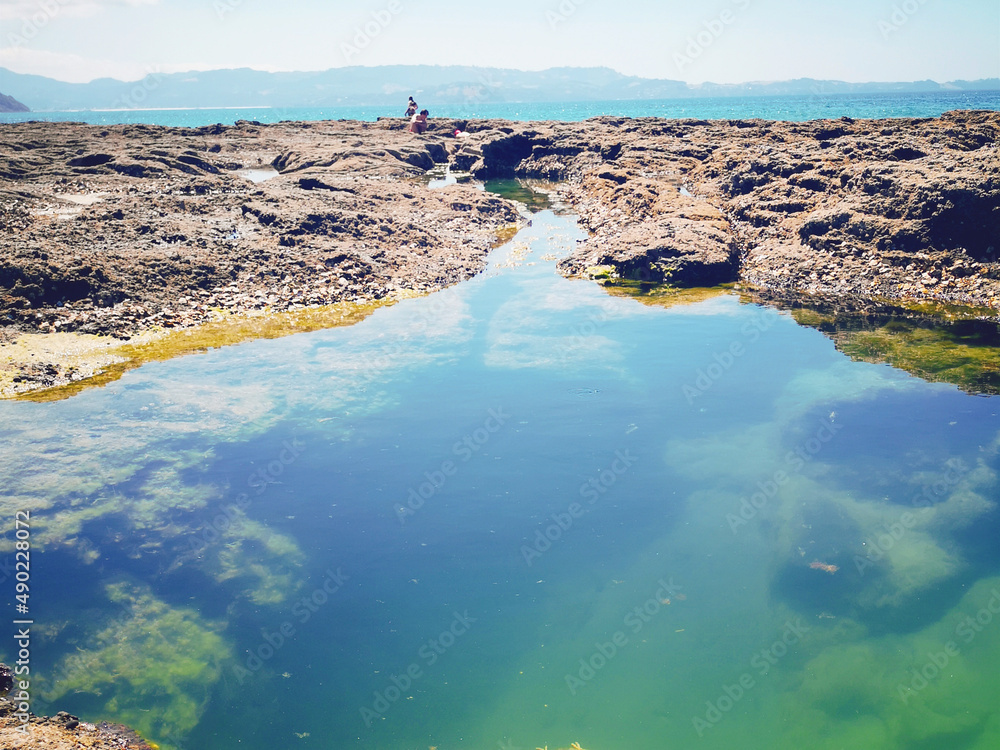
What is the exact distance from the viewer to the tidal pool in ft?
20.2

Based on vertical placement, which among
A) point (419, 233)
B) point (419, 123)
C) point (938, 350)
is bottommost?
point (938, 350)

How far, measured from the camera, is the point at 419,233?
2241 centimetres

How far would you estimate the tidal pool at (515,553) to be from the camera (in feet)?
A: 20.2

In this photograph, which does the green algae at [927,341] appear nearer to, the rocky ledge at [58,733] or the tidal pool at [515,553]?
the tidal pool at [515,553]

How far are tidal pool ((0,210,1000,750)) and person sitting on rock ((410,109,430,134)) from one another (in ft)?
141

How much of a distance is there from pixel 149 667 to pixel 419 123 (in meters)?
51.7

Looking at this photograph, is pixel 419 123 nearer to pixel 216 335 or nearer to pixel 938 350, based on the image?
pixel 216 335

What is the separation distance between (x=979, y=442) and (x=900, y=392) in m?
1.98

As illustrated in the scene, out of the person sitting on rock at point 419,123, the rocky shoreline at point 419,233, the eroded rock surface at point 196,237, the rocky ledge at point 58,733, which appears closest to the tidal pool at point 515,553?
the rocky ledge at point 58,733

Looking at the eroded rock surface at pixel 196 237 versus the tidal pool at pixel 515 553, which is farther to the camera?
the eroded rock surface at pixel 196 237

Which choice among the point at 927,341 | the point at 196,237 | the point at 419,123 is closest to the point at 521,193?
the point at 419,123

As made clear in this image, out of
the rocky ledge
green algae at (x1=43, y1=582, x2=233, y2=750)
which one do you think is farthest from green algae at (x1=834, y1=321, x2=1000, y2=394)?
the rocky ledge

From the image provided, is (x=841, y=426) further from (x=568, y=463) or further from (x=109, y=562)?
(x=109, y=562)

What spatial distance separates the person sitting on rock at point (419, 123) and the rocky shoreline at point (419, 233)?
69.2 feet
